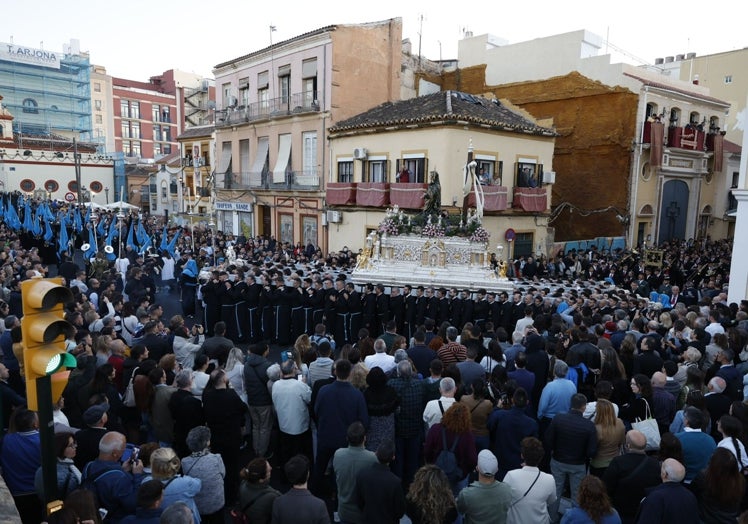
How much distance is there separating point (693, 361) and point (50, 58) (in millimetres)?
54729

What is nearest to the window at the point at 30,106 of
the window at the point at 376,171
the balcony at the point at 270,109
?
the balcony at the point at 270,109

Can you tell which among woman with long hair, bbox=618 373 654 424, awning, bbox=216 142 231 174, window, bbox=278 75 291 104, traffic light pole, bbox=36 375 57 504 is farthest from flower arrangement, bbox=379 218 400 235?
awning, bbox=216 142 231 174

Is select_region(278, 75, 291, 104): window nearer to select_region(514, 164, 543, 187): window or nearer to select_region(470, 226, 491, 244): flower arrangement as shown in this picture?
select_region(514, 164, 543, 187): window

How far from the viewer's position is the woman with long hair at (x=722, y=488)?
4168 millimetres

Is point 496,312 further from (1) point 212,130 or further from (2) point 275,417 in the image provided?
(1) point 212,130

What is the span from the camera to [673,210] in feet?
92.9

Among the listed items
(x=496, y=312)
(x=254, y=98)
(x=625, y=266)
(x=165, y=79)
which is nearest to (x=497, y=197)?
(x=625, y=266)

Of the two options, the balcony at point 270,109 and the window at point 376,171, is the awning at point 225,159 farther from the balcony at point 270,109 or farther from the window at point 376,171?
the window at point 376,171

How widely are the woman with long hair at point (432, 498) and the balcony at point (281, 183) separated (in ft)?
72.5

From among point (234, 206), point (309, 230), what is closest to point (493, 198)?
point (309, 230)

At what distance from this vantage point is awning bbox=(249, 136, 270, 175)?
92.8ft

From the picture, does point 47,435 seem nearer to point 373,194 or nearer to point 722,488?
point 722,488

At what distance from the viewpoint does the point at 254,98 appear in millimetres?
29297

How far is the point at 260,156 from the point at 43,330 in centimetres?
2614
